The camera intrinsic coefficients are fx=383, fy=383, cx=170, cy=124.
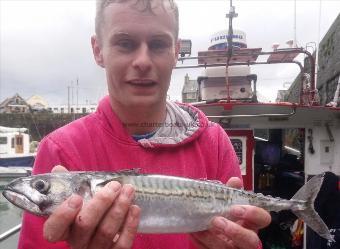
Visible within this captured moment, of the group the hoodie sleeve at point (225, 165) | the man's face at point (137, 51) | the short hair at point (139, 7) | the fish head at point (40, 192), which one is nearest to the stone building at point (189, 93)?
the hoodie sleeve at point (225, 165)

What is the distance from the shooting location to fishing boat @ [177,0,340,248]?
261 inches

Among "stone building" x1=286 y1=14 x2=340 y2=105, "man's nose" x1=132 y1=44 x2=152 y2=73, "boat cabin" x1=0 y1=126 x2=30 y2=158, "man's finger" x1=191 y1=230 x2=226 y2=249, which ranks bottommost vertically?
"boat cabin" x1=0 y1=126 x2=30 y2=158

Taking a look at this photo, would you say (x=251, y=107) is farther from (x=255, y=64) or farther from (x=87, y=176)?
(x=87, y=176)

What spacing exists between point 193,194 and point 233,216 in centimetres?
30

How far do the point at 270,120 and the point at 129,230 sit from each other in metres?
5.35

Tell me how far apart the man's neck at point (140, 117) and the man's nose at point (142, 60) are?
0.97 ft

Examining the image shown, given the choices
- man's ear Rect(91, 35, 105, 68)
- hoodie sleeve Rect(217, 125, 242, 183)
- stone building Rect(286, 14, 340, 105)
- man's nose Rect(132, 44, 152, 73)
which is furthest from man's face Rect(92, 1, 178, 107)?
stone building Rect(286, 14, 340, 105)

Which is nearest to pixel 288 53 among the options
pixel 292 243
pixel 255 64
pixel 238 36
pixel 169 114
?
pixel 255 64

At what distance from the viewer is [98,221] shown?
6.48 ft

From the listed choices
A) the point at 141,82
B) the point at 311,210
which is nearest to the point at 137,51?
the point at 141,82

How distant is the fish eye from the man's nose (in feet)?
2.91

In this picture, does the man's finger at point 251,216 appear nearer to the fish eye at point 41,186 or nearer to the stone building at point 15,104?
the fish eye at point 41,186

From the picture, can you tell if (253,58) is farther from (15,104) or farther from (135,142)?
(15,104)

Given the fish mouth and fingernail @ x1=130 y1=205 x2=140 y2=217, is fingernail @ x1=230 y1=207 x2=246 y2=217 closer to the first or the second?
fingernail @ x1=130 y1=205 x2=140 y2=217
